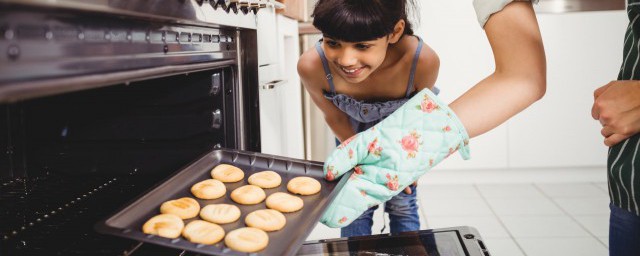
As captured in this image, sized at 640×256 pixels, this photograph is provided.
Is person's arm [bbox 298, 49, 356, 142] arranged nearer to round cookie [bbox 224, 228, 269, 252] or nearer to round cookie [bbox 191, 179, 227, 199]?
round cookie [bbox 191, 179, 227, 199]

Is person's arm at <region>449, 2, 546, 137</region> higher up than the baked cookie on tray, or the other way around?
person's arm at <region>449, 2, 546, 137</region>

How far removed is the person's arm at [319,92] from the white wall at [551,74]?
149 centimetres

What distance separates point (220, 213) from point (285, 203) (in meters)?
0.11

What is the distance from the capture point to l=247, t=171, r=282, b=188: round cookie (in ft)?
3.06

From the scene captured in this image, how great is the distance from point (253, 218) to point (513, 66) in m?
0.50

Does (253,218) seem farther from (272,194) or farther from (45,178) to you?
(45,178)

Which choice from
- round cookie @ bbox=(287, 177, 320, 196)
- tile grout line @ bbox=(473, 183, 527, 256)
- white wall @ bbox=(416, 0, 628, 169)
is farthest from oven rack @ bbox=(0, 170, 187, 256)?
white wall @ bbox=(416, 0, 628, 169)

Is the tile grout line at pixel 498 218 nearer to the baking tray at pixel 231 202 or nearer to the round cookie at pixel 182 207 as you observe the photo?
the baking tray at pixel 231 202

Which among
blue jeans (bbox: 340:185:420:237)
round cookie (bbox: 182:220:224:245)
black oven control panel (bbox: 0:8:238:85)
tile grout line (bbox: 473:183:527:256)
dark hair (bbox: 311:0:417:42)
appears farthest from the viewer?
tile grout line (bbox: 473:183:527:256)

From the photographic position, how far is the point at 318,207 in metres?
0.85

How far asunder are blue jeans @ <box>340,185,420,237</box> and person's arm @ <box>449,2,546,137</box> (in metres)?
0.78

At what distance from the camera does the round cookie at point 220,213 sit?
2.68ft

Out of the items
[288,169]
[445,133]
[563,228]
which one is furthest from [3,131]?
[563,228]

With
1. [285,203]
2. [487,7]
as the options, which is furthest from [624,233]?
[285,203]
